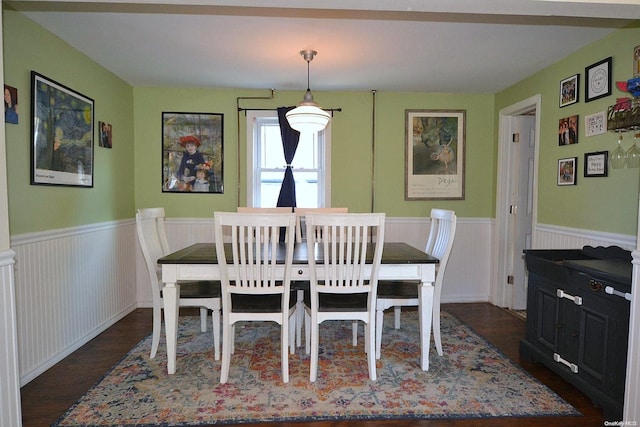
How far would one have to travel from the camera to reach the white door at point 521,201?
13.3 ft

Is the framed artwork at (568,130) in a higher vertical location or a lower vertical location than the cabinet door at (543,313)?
higher

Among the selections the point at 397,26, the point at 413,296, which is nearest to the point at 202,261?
the point at 413,296

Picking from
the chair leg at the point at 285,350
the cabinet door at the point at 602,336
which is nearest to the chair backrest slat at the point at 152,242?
the chair leg at the point at 285,350

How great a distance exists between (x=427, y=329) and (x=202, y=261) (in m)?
1.57

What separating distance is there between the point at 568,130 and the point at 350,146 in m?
2.07

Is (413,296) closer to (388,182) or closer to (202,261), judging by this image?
(202,261)

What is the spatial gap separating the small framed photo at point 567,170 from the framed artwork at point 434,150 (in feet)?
3.97

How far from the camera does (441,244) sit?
2.97 meters

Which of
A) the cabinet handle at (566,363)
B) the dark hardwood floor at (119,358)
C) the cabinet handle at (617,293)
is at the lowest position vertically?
the dark hardwood floor at (119,358)

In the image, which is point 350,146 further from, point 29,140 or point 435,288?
point 29,140

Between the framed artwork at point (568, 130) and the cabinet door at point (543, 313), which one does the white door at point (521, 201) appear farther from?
the cabinet door at point (543, 313)

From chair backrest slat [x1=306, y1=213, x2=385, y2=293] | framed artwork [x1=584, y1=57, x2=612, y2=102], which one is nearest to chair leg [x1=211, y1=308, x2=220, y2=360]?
chair backrest slat [x1=306, y1=213, x2=385, y2=293]

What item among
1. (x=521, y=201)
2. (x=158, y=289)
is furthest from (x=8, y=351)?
(x=521, y=201)

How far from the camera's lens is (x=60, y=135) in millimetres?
2814
